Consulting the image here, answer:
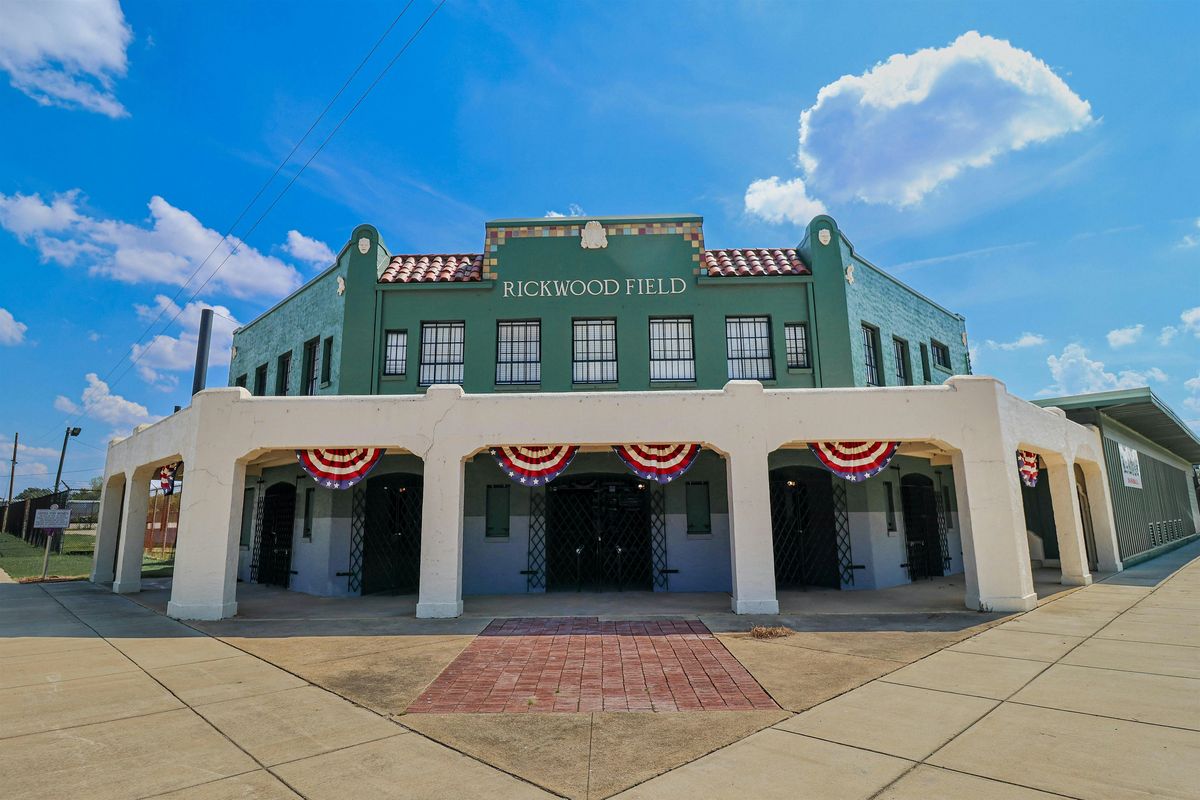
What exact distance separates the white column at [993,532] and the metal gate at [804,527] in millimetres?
4002

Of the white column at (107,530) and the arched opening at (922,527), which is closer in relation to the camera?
the arched opening at (922,527)

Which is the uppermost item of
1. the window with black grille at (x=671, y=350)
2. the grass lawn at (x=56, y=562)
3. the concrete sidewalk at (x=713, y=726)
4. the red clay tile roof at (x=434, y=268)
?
the red clay tile roof at (x=434, y=268)

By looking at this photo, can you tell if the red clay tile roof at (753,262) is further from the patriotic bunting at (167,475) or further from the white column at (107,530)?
the white column at (107,530)

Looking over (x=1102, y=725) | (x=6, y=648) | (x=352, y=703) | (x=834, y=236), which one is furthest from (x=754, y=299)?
(x=6, y=648)

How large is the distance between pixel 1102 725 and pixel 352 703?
714cm

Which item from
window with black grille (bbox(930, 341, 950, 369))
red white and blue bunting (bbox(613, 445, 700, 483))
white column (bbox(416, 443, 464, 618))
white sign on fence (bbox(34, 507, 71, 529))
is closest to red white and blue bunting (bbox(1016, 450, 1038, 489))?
window with black grille (bbox(930, 341, 950, 369))

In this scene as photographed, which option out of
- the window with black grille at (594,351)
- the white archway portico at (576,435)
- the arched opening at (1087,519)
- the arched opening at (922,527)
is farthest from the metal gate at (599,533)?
the arched opening at (1087,519)

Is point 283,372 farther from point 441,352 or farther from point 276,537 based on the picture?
point 441,352

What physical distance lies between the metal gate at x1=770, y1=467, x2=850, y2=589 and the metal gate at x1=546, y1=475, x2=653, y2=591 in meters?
3.42

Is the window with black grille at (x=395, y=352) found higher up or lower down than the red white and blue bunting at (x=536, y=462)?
higher up

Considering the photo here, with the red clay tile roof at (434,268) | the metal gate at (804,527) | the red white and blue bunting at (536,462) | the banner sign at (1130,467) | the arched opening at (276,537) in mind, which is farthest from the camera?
the banner sign at (1130,467)

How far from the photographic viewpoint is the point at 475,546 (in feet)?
50.6

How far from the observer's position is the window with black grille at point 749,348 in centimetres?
1590

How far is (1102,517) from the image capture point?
54.4ft
